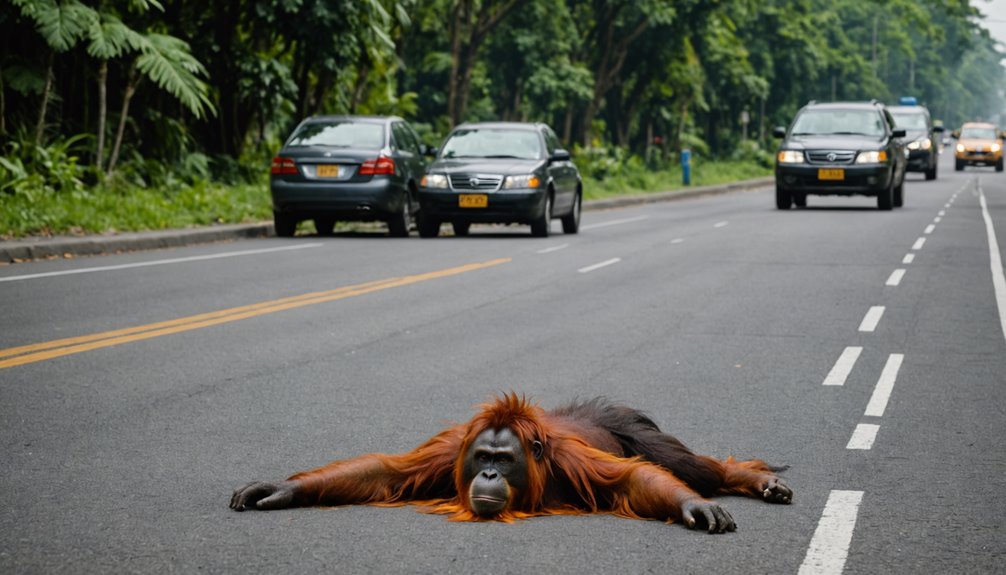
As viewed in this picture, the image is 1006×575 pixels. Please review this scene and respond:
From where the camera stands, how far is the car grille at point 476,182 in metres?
21.2

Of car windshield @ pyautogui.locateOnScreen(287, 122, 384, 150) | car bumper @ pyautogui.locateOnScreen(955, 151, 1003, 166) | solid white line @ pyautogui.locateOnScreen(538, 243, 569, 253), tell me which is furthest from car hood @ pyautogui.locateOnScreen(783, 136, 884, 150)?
car bumper @ pyautogui.locateOnScreen(955, 151, 1003, 166)

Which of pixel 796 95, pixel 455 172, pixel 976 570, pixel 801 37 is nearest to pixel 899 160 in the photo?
pixel 455 172

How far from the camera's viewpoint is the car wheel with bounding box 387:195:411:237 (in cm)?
2161

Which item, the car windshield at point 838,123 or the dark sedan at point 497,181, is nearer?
the dark sedan at point 497,181

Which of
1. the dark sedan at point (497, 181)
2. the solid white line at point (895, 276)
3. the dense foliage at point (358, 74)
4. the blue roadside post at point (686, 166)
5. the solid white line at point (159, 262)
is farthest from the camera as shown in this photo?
the blue roadside post at point (686, 166)

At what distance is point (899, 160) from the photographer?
29.7 metres

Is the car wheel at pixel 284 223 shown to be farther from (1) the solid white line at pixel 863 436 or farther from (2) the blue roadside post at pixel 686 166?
(2) the blue roadside post at pixel 686 166

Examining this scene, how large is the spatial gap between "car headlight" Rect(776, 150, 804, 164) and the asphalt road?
10151 mm

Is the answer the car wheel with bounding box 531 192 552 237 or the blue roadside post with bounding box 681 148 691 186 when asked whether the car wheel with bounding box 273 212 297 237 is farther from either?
the blue roadside post with bounding box 681 148 691 186

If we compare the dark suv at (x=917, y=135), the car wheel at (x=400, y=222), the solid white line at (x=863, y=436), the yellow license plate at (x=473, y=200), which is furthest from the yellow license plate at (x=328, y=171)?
the dark suv at (x=917, y=135)

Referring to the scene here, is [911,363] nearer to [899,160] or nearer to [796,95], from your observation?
[899,160]

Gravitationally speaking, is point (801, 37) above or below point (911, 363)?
above

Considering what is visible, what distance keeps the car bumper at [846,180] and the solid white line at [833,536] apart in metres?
22.6

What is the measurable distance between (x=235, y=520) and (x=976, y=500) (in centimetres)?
284
